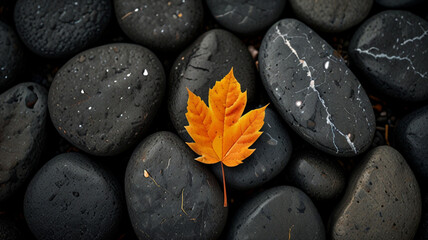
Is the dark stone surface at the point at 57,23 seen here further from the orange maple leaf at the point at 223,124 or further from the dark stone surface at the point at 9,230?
the dark stone surface at the point at 9,230

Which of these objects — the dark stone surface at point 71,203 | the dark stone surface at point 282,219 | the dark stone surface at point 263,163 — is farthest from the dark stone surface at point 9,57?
the dark stone surface at point 282,219

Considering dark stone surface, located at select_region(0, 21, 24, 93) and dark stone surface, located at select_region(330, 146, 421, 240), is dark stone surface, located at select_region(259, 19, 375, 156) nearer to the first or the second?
dark stone surface, located at select_region(330, 146, 421, 240)

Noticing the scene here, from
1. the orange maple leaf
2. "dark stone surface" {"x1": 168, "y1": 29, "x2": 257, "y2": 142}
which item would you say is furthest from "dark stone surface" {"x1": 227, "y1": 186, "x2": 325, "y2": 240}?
"dark stone surface" {"x1": 168, "y1": 29, "x2": 257, "y2": 142}

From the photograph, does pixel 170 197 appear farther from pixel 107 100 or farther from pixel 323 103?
pixel 323 103

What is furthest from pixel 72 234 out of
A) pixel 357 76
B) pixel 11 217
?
pixel 357 76

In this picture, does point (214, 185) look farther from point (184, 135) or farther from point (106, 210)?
point (106, 210)

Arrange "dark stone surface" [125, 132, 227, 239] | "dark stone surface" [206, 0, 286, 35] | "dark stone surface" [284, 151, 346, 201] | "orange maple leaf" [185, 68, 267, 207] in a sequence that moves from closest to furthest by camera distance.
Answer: "orange maple leaf" [185, 68, 267, 207]
"dark stone surface" [125, 132, 227, 239]
"dark stone surface" [284, 151, 346, 201]
"dark stone surface" [206, 0, 286, 35]

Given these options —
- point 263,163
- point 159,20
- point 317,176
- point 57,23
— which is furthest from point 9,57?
point 317,176
